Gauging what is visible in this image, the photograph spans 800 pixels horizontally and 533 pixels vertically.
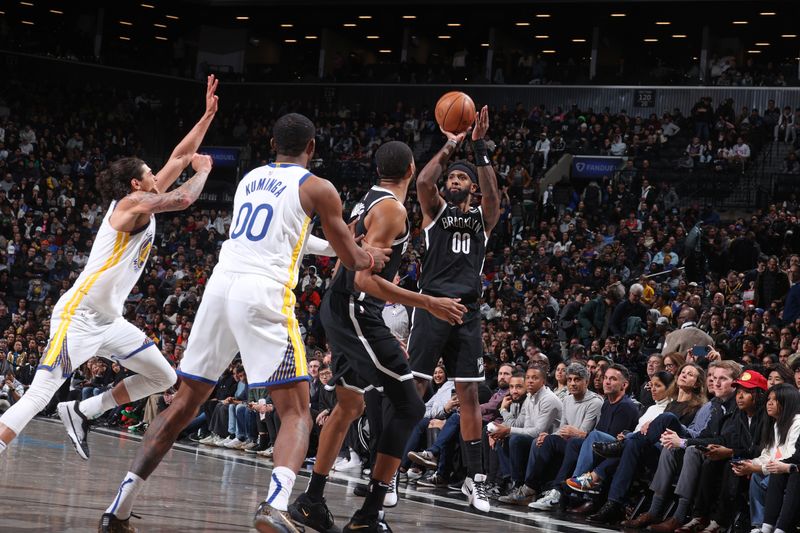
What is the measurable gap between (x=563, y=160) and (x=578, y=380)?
18482 mm

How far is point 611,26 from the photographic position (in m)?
34.3

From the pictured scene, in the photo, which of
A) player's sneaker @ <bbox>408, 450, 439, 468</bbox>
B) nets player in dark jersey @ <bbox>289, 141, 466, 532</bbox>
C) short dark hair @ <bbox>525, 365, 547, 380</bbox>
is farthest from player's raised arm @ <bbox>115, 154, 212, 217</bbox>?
short dark hair @ <bbox>525, 365, 547, 380</bbox>

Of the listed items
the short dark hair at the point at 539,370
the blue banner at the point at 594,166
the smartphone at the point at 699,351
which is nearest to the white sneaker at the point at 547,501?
the short dark hair at the point at 539,370

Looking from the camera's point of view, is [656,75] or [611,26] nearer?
[656,75]

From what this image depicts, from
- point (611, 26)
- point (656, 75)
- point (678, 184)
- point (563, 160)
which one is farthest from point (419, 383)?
point (611, 26)

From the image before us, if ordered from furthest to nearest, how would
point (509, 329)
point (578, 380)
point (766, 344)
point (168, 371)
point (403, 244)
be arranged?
1. point (509, 329)
2. point (766, 344)
3. point (578, 380)
4. point (168, 371)
5. point (403, 244)

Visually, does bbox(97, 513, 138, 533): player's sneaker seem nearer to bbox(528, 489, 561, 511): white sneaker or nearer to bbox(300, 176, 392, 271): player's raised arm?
bbox(300, 176, 392, 271): player's raised arm

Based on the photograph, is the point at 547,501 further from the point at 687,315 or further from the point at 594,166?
the point at 594,166

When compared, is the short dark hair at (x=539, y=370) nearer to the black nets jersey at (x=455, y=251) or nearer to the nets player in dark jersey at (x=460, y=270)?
the nets player in dark jersey at (x=460, y=270)

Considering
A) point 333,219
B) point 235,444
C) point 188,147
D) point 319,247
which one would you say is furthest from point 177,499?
point 235,444

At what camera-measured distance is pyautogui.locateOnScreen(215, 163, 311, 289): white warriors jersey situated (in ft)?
16.2

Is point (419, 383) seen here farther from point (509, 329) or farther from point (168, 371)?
point (509, 329)

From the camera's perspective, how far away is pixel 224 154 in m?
33.8

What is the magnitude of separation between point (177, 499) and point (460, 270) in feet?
8.18
